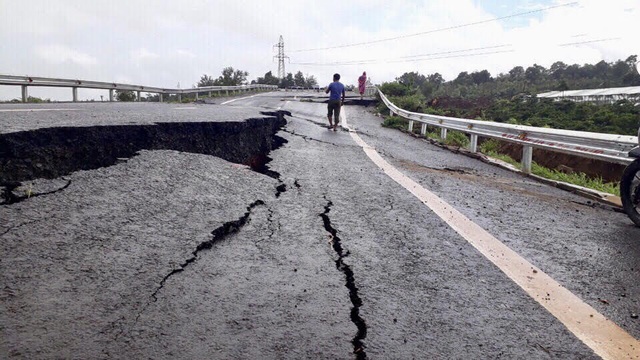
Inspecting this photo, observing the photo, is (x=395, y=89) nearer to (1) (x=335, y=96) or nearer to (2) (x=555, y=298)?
(1) (x=335, y=96)

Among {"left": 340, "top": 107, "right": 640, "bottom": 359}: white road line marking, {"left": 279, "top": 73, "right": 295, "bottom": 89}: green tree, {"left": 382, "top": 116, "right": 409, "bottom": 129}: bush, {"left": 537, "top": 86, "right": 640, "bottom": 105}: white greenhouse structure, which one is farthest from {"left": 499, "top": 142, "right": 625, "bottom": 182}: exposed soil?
{"left": 279, "top": 73, "right": 295, "bottom": 89}: green tree

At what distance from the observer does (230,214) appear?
3648 mm

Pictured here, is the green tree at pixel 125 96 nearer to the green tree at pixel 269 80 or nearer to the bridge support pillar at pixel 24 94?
the bridge support pillar at pixel 24 94

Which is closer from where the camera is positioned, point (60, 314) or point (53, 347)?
point (53, 347)

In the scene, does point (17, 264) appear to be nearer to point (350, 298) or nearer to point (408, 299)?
point (350, 298)

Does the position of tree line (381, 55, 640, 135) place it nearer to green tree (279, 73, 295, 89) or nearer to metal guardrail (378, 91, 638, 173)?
metal guardrail (378, 91, 638, 173)

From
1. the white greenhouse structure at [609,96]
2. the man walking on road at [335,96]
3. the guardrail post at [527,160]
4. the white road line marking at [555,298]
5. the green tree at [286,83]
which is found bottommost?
the white road line marking at [555,298]

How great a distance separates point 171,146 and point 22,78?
11822 mm

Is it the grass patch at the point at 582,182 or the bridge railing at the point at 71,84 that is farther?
the bridge railing at the point at 71,84

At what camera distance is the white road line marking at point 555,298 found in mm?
2059

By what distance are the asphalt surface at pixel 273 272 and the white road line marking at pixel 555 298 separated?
0.20ft

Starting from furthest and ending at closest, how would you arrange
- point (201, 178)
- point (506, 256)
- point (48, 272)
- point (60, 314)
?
point (201, 178)
point (506, 256)
point (48, 272)
point (60, 314)

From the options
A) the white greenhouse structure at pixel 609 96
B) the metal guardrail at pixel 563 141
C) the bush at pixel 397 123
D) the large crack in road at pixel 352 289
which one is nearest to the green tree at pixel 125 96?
the bush at pixel 397 123

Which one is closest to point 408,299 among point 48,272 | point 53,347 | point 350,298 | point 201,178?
point 350,298
